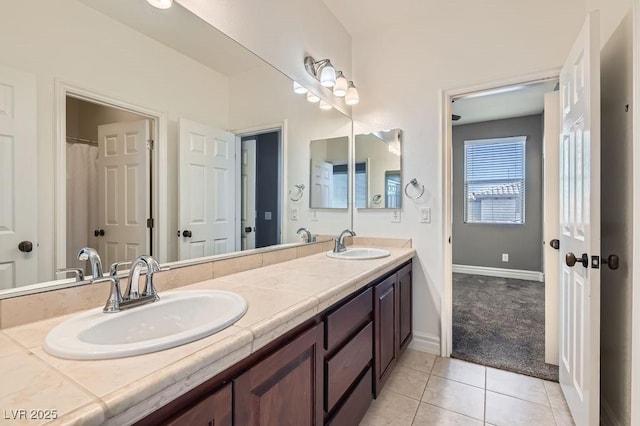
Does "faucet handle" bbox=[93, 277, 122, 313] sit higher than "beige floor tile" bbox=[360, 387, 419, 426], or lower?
higher

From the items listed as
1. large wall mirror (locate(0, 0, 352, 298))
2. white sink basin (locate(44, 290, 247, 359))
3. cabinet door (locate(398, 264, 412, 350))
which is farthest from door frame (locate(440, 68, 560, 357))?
white sink basin (locate(44, 290, 247, 359))

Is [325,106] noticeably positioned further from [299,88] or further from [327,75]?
[299,88]

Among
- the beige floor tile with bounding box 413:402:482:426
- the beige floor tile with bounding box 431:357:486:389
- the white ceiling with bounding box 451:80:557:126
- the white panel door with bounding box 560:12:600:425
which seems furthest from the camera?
the white ceiling with bounding box 451:80:557:126

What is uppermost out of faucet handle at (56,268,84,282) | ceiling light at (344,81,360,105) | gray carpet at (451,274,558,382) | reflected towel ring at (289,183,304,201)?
ceiling light at (344,81,360,105)

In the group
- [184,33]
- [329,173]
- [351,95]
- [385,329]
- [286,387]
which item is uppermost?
[351,95]

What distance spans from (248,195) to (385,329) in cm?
110

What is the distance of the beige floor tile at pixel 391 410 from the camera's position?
5.21 feet

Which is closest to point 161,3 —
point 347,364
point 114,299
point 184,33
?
point 184,33

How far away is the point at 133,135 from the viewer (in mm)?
1172

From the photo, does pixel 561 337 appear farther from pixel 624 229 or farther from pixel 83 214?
pixel 83 214

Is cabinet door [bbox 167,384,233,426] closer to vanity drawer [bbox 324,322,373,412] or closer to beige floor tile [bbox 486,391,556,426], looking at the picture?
vanity drawer [bbox 324,322,373,412]

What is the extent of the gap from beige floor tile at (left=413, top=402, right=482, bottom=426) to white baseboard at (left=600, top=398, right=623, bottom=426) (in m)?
0.59

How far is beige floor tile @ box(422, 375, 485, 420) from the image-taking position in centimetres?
168

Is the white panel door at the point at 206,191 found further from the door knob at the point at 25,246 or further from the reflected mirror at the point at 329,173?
the reflected mirror at the point at 329,173
